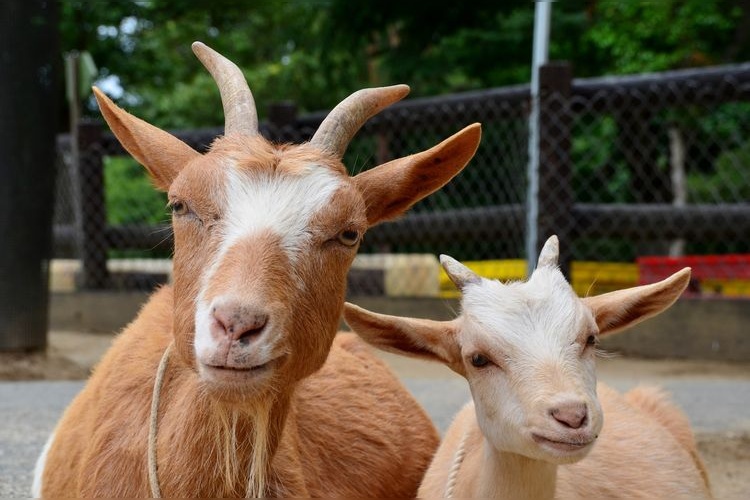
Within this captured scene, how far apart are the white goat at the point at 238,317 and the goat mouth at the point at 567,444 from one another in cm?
80

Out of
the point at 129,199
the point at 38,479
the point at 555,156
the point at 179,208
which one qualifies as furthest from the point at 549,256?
the point at 129,199

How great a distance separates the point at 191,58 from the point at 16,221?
66.6ft

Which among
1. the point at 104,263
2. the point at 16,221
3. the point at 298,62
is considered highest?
the point at 298,62

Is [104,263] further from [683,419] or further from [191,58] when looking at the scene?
[191,58]

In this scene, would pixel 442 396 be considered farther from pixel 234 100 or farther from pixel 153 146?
pixel 153 146

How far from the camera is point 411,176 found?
3736 millimetres

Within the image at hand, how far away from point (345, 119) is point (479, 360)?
1020 millimetres

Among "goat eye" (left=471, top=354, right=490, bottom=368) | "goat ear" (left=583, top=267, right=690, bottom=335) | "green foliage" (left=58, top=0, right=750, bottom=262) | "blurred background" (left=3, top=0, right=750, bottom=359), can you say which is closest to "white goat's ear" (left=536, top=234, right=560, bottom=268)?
"goat ear" (left=583, top=267, right=690, bottom=335)

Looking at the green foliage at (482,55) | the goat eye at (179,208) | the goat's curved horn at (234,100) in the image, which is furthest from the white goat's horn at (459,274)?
the green foliage at (482,55)

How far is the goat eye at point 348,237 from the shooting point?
3.40 metres

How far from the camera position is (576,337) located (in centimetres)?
355

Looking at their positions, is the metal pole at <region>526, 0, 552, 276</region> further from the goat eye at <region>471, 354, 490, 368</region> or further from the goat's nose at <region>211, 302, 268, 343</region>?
the goat's nose at <region>211, 302, 268, 343</region>

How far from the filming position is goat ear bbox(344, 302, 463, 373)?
3775 mm

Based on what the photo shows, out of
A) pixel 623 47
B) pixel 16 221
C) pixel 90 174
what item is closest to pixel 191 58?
pixel 623 47
